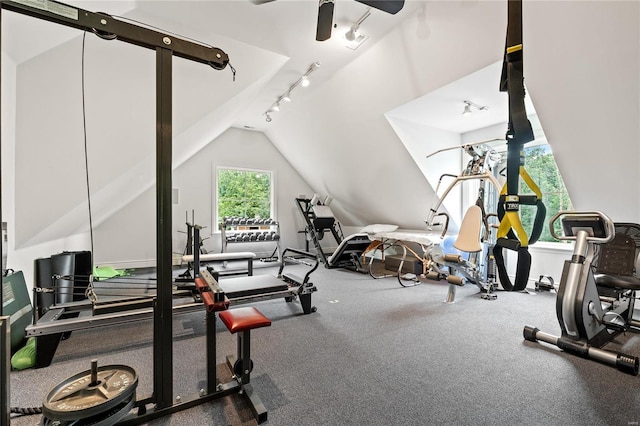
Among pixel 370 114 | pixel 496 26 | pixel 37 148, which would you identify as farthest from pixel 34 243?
pixel 496 26

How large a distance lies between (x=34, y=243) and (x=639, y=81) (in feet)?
20.3

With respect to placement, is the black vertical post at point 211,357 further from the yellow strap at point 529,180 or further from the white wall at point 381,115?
the white wall at point 381,115

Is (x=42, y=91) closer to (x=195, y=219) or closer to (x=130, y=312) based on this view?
(x=130, y=312)

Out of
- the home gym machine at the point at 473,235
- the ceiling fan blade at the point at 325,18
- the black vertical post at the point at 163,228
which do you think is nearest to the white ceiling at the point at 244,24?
the ceiling fan blade at the point at 325,18

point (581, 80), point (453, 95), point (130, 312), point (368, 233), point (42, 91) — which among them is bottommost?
point (130, 312)

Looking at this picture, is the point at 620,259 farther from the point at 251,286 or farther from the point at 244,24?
the point at 244,24

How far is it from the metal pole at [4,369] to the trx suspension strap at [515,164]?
6.67 ft

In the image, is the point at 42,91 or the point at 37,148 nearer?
the point at 42,91

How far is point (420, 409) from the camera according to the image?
1766 mm

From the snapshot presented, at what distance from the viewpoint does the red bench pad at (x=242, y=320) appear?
1.80m

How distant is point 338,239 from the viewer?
23.4 feet

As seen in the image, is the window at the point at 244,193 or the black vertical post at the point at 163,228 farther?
the window at the point at 244,193

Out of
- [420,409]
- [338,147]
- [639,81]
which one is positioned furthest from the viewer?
[338,147]

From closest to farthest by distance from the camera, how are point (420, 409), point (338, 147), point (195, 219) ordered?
point (420, 409) → point (338, 147) → point (195, 219)
